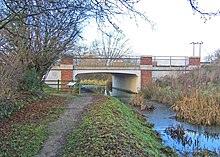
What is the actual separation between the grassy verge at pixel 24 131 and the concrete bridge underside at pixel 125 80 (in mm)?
16347

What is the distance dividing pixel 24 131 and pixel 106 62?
19.9 meters

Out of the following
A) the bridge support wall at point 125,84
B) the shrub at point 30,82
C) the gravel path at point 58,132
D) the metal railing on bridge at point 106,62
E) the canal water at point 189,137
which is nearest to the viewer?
the gravel path at point 58,132

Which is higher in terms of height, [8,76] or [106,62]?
[106,62]

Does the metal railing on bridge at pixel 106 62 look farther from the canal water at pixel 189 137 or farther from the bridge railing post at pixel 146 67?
the canal water at pixel 189 137

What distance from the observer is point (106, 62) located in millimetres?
26016

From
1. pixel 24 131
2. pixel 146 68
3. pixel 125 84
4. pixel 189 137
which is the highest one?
pixel 146 68

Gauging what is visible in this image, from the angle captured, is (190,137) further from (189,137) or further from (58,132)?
(58,132)

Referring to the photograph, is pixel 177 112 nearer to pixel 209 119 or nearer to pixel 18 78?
pixel 209 119

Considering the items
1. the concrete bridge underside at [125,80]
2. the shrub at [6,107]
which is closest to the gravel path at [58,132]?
the shrub at [6,107]

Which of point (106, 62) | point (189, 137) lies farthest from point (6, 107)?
point (106, 62)

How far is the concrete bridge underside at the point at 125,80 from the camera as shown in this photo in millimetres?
25578

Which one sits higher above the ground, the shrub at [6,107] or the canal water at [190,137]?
the shrub at [6,107]

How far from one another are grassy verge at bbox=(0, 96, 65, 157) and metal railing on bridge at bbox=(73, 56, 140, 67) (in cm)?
1620

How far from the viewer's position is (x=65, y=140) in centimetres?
580
